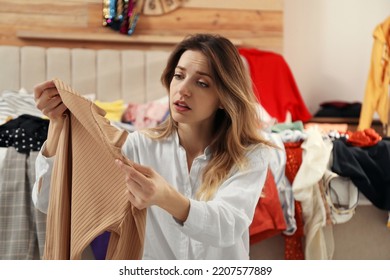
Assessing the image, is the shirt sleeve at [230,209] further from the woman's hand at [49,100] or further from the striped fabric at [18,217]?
the striped fabric at [18,217]

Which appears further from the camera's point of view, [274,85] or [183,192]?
[274,85]

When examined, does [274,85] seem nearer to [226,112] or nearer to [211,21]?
[211,21]

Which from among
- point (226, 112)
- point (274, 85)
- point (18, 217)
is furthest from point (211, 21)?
point (226, 112)

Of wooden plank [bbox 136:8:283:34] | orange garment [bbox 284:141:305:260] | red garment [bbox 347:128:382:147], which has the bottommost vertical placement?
orange garment [bbox 284:141:305:260]

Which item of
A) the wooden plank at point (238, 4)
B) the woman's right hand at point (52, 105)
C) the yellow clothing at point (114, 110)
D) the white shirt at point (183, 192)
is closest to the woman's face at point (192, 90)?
the white shirt at point (183, 192)

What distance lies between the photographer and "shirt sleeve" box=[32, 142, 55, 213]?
94 cm

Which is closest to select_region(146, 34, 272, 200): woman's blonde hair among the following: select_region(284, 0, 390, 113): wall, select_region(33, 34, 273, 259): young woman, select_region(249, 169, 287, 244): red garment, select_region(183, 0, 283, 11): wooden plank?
select_region(33, 34, 273, 259): young woman

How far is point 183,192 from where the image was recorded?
3.39ft

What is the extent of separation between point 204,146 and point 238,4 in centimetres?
221

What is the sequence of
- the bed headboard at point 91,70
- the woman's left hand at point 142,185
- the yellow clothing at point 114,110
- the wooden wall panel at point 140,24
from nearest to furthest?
the woman's left hand at point 142,185, the yellow clothing at point 114,110, the bed headboard at point 91,70, the wooden wall panel at point 140,24

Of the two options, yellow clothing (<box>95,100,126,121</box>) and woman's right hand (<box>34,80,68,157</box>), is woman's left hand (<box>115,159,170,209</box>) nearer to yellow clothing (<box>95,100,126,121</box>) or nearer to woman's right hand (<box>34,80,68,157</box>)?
woman's right hand (<box>34,80,68,157</box>)

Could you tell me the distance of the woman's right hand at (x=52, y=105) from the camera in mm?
849

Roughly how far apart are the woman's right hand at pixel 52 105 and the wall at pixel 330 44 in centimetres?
258

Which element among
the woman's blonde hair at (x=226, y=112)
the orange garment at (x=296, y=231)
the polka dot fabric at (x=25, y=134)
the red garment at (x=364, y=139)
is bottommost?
the orange garment at (x=296, y=231)
